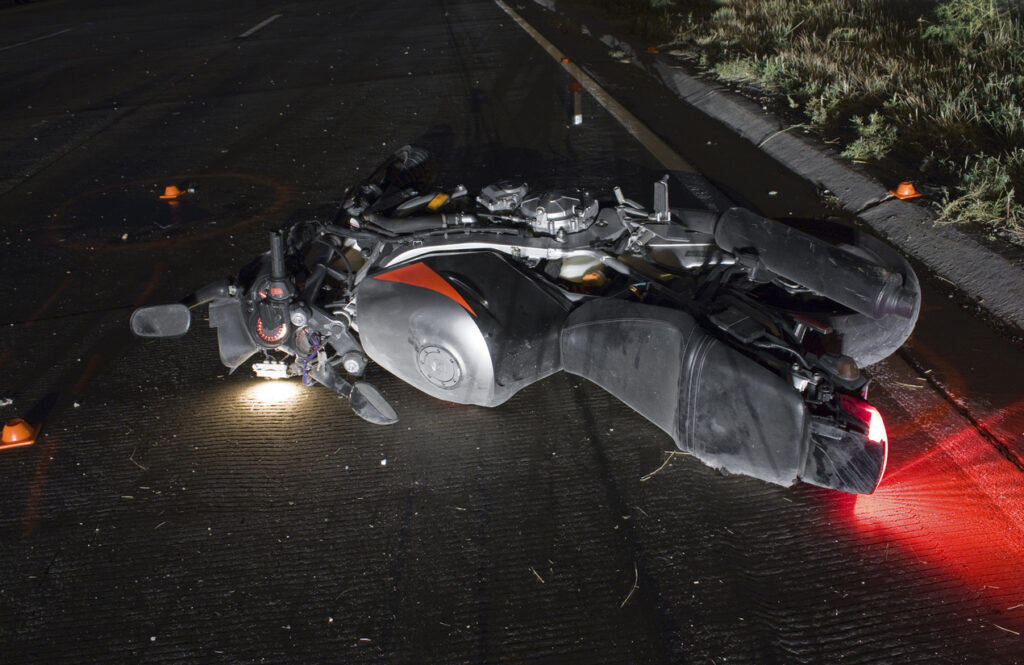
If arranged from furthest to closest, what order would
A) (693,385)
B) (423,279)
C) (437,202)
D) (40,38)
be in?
(40,38), (437,202), (423,279), (693,385)

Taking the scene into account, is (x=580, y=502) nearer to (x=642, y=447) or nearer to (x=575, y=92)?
(x=642, y=447)

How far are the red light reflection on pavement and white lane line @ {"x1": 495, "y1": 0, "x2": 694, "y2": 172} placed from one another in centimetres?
400

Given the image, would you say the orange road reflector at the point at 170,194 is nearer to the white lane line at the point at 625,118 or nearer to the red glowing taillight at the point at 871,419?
the white lane line at the point at 625,118

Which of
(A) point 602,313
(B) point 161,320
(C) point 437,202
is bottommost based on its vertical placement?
(B) point 161,320

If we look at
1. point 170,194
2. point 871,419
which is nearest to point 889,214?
point 871,419

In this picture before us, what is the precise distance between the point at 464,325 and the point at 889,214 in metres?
3.71

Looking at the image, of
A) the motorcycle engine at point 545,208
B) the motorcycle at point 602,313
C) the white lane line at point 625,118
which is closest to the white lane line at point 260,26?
the white lane line at point 625,118

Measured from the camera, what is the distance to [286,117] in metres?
9.61

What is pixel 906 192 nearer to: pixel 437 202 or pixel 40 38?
pixel 437 202

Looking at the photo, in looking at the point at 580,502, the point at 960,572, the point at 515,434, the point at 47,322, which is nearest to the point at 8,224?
the point at 47,322

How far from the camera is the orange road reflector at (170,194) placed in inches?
293

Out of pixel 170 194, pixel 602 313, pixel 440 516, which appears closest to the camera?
pixel 440 516

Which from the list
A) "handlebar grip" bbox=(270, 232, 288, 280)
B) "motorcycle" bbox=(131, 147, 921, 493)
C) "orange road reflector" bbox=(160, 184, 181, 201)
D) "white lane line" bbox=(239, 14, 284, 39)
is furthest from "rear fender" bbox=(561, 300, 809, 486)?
"white lane line" bbox=(239, 14, 284, 39)

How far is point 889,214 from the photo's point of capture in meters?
5.94
